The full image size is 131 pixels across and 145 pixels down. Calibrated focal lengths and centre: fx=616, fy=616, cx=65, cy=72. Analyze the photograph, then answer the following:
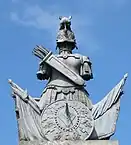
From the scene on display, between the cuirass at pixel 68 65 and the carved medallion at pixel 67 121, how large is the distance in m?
0.81

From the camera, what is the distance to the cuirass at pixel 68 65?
1862 centimetres

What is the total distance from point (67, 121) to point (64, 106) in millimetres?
483

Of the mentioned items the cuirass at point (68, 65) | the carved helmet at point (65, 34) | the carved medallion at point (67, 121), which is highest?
the carved helmet at point (65, 34)

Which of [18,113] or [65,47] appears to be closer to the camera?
[18,113]

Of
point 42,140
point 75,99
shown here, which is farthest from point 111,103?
point 42,140

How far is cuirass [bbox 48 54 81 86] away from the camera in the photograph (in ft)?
61.1

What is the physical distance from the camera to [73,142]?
17.4 m

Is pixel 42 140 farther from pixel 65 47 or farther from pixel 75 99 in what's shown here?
pixel 65 47

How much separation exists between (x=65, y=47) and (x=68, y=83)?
1.38m

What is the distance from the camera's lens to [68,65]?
18.9 meters

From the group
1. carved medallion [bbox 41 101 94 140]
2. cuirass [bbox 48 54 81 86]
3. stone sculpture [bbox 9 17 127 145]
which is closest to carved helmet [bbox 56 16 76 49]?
stone sculpture [bbox 9 17 127 145]

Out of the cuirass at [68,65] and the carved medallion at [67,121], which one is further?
the cuirass at [68,65]

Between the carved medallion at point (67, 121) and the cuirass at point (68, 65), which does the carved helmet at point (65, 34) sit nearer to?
the cuirass at point (68, 65)

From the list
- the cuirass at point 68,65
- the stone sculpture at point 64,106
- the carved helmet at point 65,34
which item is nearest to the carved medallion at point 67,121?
the stone sculpture at point 64,106
